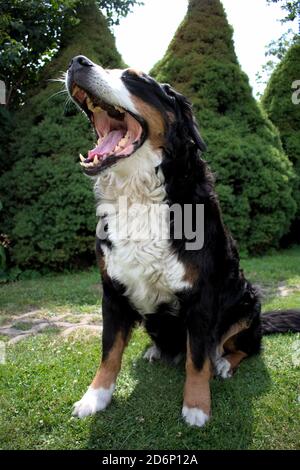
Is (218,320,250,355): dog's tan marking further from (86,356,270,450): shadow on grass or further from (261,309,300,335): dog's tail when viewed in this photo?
(261,309,300,335): dog's tail

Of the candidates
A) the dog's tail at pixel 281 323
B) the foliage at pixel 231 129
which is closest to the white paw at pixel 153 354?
the dog's tail at pixel 281 323

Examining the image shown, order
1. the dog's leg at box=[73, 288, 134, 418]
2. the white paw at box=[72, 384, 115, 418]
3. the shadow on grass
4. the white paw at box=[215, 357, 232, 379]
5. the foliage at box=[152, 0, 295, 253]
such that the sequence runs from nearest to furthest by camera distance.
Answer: the shadow on grass → the white paw at box=[72, 384, 115, 418] → the dog's leg at box=[73, 288, 134, 418] → the white paw at box=[215, 357, 232, 379] → the foliage at box=[152, 0, 295, 253]

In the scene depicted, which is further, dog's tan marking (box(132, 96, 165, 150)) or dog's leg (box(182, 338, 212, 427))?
dog's tan marking (box(132, 96, 165, 150))

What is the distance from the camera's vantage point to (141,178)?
8.69 ft

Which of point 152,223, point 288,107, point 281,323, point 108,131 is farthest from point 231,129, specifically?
point 152,223

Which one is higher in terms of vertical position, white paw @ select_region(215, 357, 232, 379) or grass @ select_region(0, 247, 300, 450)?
white paw @ select_region(215, 357, 232, 379)

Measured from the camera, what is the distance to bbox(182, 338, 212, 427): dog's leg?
2.46m

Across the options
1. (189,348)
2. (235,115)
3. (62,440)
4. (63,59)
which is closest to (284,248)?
(235,115)

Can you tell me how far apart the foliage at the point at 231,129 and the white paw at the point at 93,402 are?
16.1 feet

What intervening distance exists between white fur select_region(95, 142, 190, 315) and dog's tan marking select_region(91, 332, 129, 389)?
282mm

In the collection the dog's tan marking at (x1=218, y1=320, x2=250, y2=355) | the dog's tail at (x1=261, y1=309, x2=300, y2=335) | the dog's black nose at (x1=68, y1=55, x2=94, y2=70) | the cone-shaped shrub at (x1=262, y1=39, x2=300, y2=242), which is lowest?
the dog's tail at (x1=261, y1=309, x2=300, y2=335)

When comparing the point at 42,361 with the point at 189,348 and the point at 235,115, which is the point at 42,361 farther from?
the point at 235,115

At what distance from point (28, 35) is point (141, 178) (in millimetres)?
5456

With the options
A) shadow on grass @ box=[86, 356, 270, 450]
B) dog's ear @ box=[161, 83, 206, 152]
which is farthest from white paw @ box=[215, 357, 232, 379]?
dog's ear @ box=[161, 83, 206, 152]
